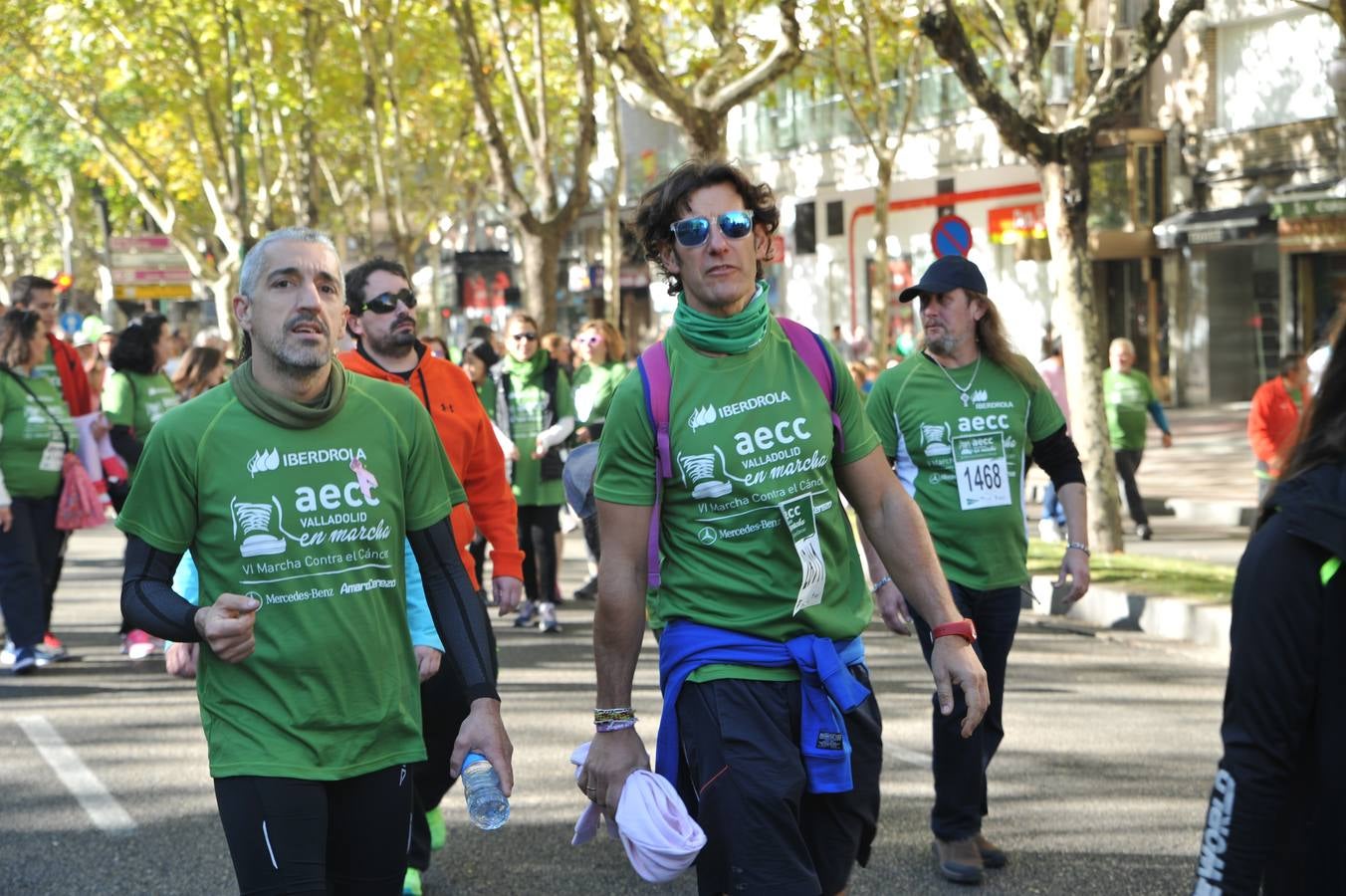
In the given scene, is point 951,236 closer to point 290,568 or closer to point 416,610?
point 416,610

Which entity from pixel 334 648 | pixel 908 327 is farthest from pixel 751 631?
pixel 908 327

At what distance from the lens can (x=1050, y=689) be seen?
9500mm

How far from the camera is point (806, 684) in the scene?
3947 mm

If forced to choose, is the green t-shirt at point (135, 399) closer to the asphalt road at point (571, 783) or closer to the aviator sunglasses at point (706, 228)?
the asphalt road at point (571, 783)

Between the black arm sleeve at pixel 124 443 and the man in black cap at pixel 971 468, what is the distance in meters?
5.59

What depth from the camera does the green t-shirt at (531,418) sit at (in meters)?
12.1

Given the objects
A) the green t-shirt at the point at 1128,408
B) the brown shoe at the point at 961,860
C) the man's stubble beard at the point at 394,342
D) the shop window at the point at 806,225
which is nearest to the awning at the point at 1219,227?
the shop window at the point at 806,225

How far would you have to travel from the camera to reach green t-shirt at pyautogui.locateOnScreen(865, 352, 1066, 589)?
19.8ft

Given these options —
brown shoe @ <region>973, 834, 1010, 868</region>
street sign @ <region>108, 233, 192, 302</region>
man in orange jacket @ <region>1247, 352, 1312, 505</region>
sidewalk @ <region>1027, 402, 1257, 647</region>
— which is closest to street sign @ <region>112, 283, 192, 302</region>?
street sign @ <region>108, 233, 192, 302</region>

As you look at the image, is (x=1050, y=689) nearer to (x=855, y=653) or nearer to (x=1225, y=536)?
(x=855, y=653)

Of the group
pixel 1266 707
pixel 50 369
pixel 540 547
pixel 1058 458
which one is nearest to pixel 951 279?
pixel 1058 458

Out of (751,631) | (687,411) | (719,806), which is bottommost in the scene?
(719,806)

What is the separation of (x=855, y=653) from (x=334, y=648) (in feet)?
3.67

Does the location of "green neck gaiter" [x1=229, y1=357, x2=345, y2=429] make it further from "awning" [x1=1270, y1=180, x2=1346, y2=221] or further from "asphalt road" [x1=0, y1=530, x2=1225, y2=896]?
"awning" [x1=1270, y1=180, x2=1346, y2=221]
